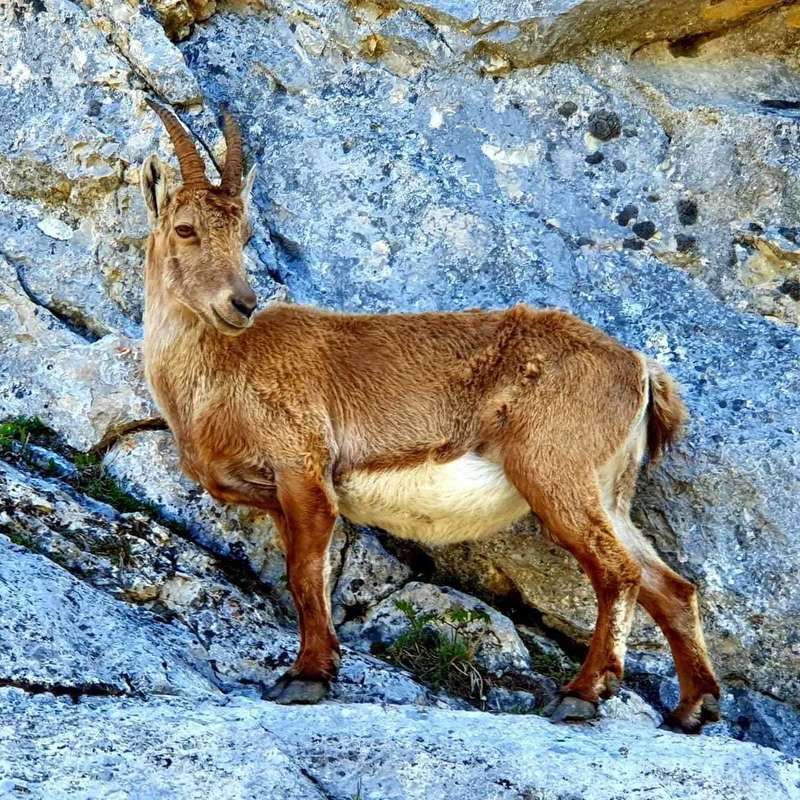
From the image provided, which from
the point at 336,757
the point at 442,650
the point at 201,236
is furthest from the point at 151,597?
the point at 201,236

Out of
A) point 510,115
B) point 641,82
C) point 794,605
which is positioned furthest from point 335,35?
point 794,605

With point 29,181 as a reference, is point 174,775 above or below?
below

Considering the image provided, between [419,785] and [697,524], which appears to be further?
[697,524]

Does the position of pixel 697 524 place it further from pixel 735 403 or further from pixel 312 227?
pixel 312 227

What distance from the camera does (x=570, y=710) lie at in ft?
20.7

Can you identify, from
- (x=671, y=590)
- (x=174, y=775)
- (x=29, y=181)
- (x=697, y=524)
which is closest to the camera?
(x=174, y=775)

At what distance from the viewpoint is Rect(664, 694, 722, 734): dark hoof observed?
Answer: 6.68 m

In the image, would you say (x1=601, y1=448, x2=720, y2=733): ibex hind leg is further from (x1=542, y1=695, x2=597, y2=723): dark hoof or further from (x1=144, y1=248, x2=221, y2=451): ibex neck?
(x1=144, y1=248, x2=221, y2=451): ibex neck

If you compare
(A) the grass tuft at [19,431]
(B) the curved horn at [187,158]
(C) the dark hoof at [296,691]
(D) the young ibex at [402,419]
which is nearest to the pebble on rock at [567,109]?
(D) the young ibex at [402,419]

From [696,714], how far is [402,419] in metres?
2.38

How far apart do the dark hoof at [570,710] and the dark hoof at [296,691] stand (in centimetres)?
120

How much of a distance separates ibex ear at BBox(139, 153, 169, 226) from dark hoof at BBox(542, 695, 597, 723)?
12.4ft

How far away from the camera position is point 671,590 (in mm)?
6988

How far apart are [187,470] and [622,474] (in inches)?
103
